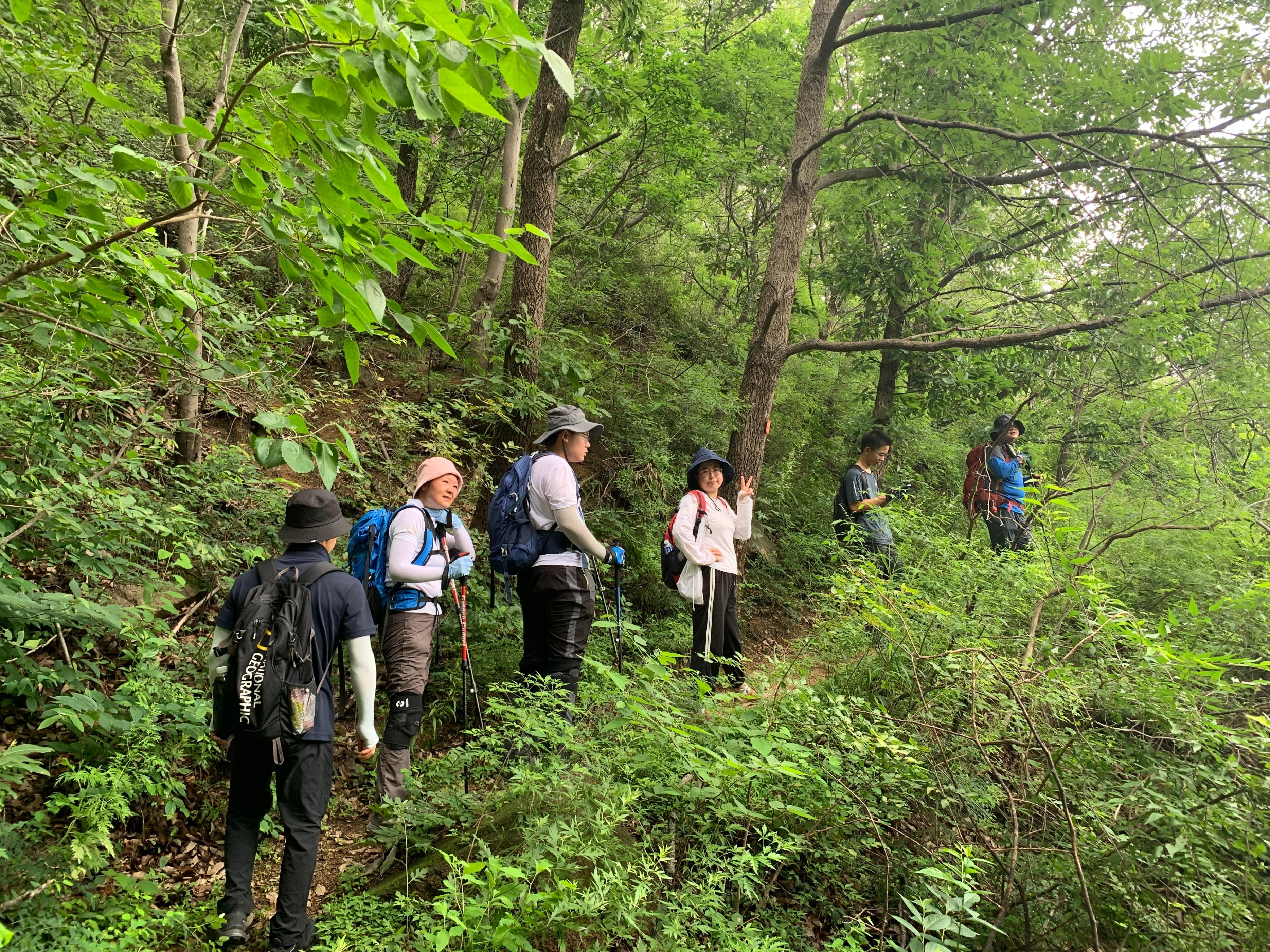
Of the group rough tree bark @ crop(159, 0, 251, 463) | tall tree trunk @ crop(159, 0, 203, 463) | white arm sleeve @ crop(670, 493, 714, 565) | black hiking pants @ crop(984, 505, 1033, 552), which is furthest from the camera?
black hiking pants @ crop(984, 505, 1033, 552)

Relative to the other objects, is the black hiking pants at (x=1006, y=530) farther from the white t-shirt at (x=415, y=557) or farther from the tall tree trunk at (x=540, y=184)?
the white t-shirt at (x=415, y=557)

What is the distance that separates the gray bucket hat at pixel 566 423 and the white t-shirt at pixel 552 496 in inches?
7.6

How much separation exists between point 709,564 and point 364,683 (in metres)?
3.15

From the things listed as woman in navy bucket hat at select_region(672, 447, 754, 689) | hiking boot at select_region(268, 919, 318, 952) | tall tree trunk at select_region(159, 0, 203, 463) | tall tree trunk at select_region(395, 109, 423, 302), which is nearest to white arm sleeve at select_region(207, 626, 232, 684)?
hiking boot at select_region(268, 919, 318, 952)

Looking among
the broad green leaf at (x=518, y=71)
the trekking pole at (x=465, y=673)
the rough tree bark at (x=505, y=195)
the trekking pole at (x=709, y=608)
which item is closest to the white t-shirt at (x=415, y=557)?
the trekking pole at (x=465, y=673)

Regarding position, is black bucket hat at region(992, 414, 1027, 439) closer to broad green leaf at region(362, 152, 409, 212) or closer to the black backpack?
the black backpack

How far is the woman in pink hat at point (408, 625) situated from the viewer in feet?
14.6

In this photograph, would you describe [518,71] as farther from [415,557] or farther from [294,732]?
[415,557]

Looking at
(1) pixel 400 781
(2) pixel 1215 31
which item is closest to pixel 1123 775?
(1) pixel 400 781

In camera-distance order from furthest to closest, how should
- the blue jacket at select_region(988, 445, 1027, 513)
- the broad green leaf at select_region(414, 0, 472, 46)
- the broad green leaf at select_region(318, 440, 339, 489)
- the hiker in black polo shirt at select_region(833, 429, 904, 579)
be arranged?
the blue jacket at select_region(988, 445, 1027, 513) < the hiker in black polo shirt at select_region(833, 429, 904, 579) < the broad green leaf at select_region(318, 440, 339, 489) < the broad green leaf at select_region(414, 0, 472, 46)

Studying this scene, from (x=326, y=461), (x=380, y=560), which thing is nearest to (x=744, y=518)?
(x=380, y=560)

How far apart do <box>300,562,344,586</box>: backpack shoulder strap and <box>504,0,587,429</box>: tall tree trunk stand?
3.85 metres

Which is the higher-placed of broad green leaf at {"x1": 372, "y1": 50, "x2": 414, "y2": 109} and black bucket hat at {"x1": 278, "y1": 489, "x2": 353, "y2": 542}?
broad green leaf at {"x1": 372, "y1": 50, "x2": 414, "y2": 109}

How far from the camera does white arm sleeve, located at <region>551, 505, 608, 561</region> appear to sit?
4758 millimetres
